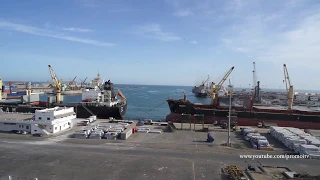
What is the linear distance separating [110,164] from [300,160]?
18.6m

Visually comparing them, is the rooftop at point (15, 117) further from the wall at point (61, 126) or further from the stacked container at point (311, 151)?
the stacked container at point (311, 151)

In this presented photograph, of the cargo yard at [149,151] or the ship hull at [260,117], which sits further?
the ship hull at [260,117]

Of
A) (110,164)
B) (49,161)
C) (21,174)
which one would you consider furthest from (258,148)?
(21,174)

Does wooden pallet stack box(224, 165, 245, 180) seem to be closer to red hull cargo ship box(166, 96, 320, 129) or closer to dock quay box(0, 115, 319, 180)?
dock quay box(0, 115, 319, 180)

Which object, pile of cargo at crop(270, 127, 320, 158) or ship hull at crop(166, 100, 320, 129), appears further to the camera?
ship hull at crop(166, 100, 320, 129)

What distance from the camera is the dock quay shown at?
20.9m

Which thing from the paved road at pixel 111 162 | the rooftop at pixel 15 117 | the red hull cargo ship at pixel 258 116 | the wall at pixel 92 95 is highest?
the wall at pixel 92 95

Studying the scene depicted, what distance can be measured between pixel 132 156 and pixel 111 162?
260cm

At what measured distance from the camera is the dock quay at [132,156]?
2092 cm

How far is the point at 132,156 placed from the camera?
83.5 ft

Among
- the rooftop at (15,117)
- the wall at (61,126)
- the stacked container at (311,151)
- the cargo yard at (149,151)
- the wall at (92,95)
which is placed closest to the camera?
the cargo yard at (149,151)

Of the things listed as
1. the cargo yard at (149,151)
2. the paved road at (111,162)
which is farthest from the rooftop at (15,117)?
the paved road at (111,162)

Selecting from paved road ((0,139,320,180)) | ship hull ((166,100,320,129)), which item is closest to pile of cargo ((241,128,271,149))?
paved road ((0,139,320,180))

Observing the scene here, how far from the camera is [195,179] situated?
1994 cm
